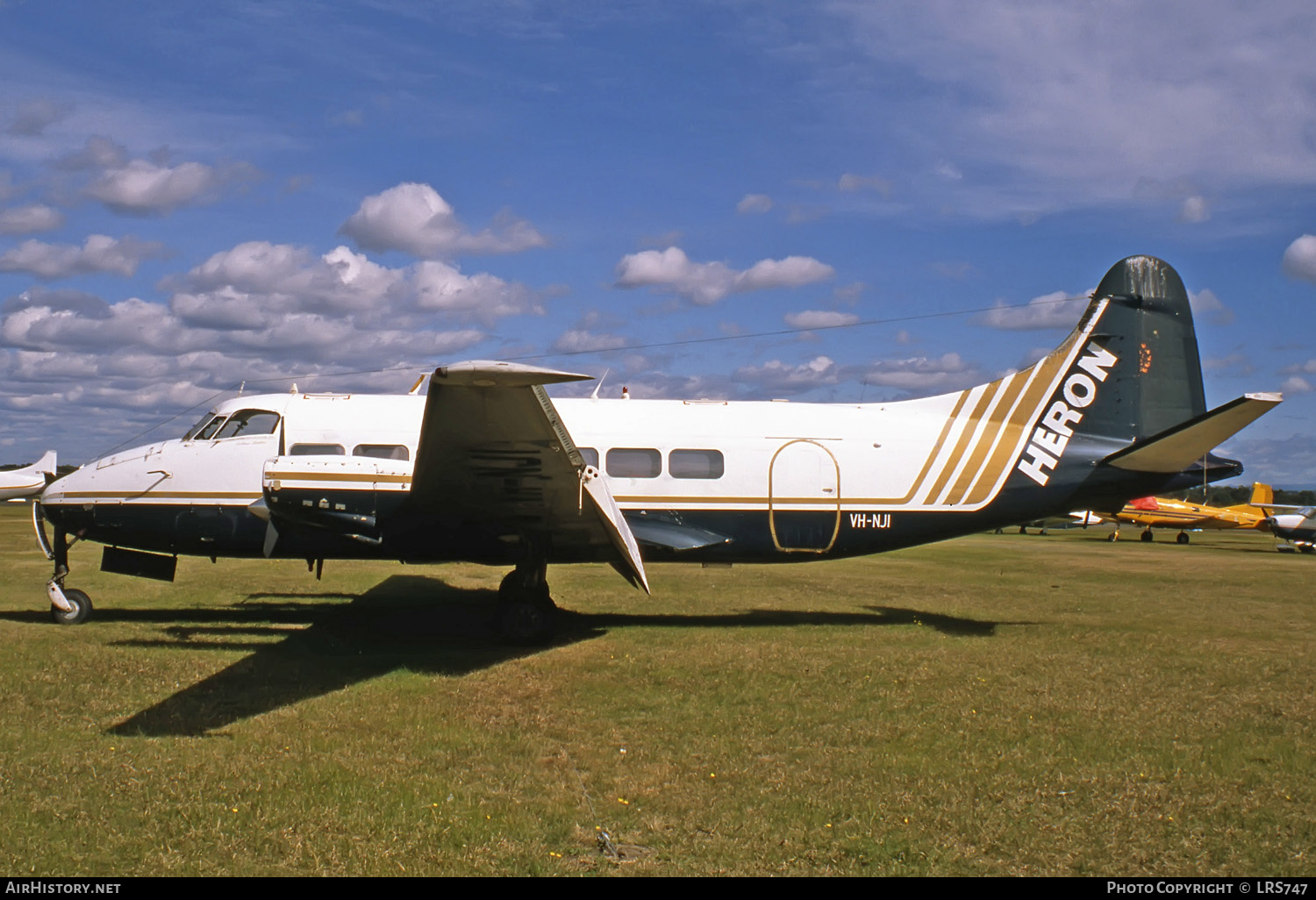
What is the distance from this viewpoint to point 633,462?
13.0 m

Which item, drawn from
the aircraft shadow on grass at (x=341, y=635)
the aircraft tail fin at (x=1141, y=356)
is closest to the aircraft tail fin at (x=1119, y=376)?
the aircraft tail fin at (x=1141, y=356)

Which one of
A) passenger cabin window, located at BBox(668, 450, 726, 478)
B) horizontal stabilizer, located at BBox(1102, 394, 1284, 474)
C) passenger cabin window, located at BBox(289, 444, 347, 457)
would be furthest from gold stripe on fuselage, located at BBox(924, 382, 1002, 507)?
passenger cabin window, located at BBox(289, 444, 347, 457)

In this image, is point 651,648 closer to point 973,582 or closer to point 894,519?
point 894,519

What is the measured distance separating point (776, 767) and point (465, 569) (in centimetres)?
1486

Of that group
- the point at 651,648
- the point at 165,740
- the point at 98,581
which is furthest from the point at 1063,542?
the point at 165,740

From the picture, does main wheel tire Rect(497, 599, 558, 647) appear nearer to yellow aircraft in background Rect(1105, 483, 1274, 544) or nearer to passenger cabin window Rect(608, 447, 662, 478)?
passenger cabin window Rect(608, 447, 662, 478)

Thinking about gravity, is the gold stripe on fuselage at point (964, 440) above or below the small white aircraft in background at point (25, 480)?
above

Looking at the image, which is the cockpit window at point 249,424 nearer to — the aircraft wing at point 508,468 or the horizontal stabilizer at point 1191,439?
the aircraft wing at point 508,468

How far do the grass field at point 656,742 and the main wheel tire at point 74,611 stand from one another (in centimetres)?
45

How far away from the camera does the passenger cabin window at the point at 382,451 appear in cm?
1256

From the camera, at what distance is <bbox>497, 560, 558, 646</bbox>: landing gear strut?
11.8 metres

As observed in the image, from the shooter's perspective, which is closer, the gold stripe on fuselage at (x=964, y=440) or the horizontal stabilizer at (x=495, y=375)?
the horizontal stabilizer at (x=495, y=375)

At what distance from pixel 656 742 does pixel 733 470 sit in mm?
5947

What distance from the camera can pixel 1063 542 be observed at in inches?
1508
